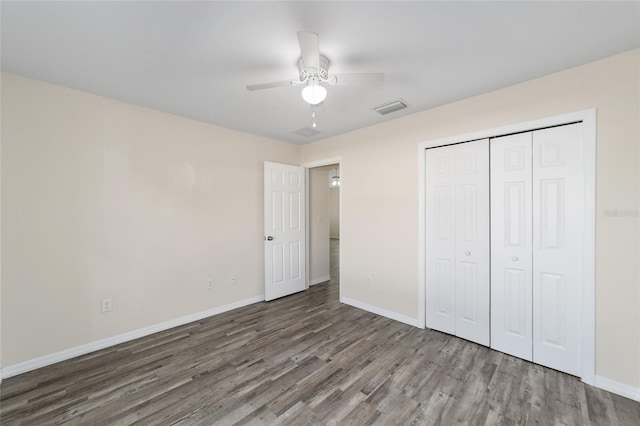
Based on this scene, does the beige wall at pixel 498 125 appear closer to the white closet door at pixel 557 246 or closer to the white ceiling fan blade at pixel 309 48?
the white closet door at pixel 557 246

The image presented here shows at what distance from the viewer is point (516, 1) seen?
1.46 metres

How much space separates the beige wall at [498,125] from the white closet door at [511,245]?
351 millimetres

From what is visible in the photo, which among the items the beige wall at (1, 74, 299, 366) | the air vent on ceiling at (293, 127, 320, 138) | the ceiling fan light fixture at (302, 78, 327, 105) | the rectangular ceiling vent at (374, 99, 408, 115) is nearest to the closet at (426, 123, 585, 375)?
the rectangular ceiling vent at (374, 99, 408, 115)

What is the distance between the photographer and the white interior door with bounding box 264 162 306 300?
3986mm

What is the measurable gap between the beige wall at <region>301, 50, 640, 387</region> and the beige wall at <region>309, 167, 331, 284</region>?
86 cm

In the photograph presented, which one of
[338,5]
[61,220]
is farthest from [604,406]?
[61,220]

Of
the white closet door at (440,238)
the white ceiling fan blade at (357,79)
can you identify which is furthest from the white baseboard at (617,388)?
the white ceiling fan blade at (357,79)

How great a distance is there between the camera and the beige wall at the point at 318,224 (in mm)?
4789

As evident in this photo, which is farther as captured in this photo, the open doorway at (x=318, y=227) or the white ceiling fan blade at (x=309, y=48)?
the open doorway at (x=318, y=227)

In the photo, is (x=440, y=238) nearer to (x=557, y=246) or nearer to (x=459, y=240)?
(x=459, y=240)

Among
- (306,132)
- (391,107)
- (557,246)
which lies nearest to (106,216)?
(306,132)

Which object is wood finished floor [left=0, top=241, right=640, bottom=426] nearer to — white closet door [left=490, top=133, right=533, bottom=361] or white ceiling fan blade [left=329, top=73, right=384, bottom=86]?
white closet door [left=490, top=133, right=533, bottom=361]

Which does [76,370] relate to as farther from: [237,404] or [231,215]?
[231,215]

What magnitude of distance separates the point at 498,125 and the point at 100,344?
14.8 feet
